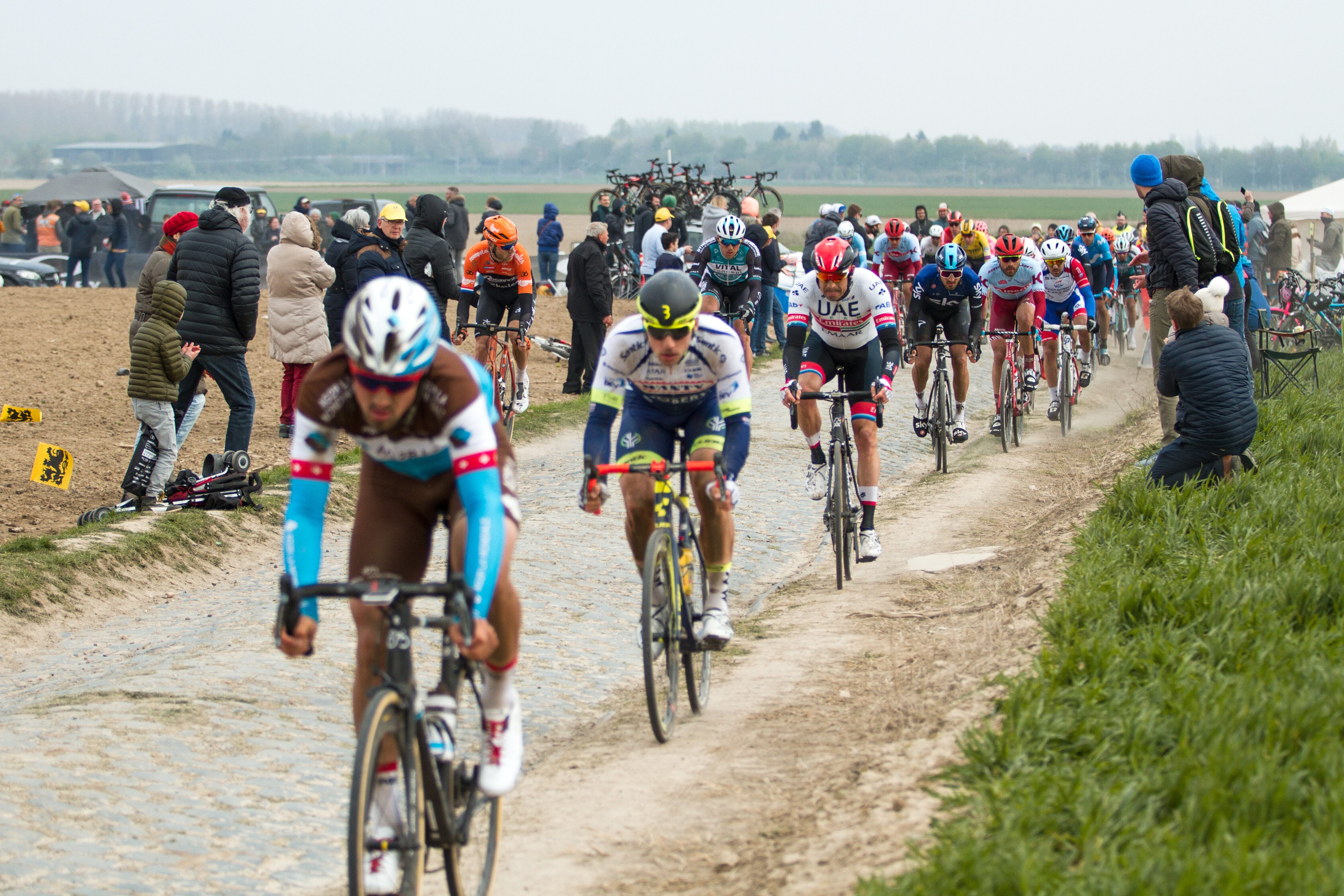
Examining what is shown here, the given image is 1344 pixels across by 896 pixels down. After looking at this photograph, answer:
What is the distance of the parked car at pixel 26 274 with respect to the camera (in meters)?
28.0

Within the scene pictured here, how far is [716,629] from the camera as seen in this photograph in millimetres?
6359

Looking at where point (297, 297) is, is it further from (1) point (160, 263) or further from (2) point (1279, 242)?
(2) point (1279, 242)

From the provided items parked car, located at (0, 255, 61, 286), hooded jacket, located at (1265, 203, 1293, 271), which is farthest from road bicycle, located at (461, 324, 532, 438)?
parked car, located at (0, 255, 61, 286)

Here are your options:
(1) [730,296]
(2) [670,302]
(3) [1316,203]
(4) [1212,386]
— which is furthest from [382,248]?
(3) [1316,203]

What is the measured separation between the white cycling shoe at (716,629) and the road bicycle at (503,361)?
7.01m

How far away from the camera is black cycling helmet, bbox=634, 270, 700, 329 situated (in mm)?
5953

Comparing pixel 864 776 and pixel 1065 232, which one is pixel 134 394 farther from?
pixel 1065 232

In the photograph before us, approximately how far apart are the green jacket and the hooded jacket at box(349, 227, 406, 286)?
92.8 inches

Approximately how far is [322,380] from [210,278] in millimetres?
7057

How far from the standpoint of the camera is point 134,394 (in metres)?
9.88

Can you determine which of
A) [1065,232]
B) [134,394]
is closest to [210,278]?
[134,394]

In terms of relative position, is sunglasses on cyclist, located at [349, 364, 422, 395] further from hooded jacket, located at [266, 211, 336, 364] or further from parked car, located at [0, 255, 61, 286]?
parked car, located at [0, 255, 61, 286]

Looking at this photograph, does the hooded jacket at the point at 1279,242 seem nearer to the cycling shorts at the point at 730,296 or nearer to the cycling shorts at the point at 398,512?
the cycling shorts at the point at 730,296

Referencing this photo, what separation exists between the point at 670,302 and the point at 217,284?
5848 mm
